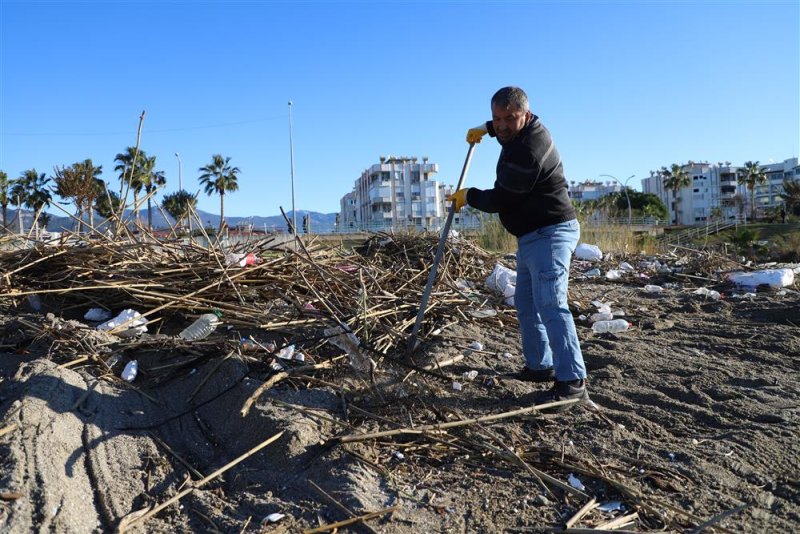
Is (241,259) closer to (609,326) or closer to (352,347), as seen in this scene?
(352,347)

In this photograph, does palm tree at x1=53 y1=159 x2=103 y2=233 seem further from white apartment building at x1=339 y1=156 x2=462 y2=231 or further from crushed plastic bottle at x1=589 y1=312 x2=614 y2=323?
white apartment building at x1=339 y1=156 x2=462 y2=231

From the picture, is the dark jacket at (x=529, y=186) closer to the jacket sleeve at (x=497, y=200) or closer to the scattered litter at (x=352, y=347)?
the jacket sleeve at (x=497, y=200)

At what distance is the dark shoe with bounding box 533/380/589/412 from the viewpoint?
3.01 metres

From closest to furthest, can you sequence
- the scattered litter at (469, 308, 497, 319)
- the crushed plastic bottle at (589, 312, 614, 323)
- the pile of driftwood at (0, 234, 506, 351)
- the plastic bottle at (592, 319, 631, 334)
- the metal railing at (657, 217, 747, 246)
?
the pile of driftwood at (0, 234, 506, 351), the scattered litter at (469, 308, 497, 319), the plastic bottle at (592, 319, 631, 334), the crushed plastic bottle at (589, 312, 614, 323), the metal railing at (657, 217, 747, 246)

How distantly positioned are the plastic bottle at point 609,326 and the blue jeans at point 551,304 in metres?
1.54

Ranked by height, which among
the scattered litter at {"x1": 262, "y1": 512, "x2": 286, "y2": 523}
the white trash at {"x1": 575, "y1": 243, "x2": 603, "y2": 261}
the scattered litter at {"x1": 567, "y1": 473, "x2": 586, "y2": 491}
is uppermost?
the white trash at {"x1": 575, "y1": 243, "x2": 603, "y2": 261}

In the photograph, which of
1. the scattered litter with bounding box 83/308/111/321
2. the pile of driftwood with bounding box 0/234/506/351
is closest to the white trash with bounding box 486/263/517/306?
the pile of driftwood with bounding box 0/234/506/351

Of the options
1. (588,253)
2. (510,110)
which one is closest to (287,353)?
(510,110)

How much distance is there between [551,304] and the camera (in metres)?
3.09

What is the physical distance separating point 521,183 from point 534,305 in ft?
2.43

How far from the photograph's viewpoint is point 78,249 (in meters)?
4.15

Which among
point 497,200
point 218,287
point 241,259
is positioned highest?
point 497,200

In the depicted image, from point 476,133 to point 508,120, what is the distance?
719 mm

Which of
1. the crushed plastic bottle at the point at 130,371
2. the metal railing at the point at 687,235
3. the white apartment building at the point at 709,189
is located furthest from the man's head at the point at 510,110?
the white apartment building at the point at 709,189
